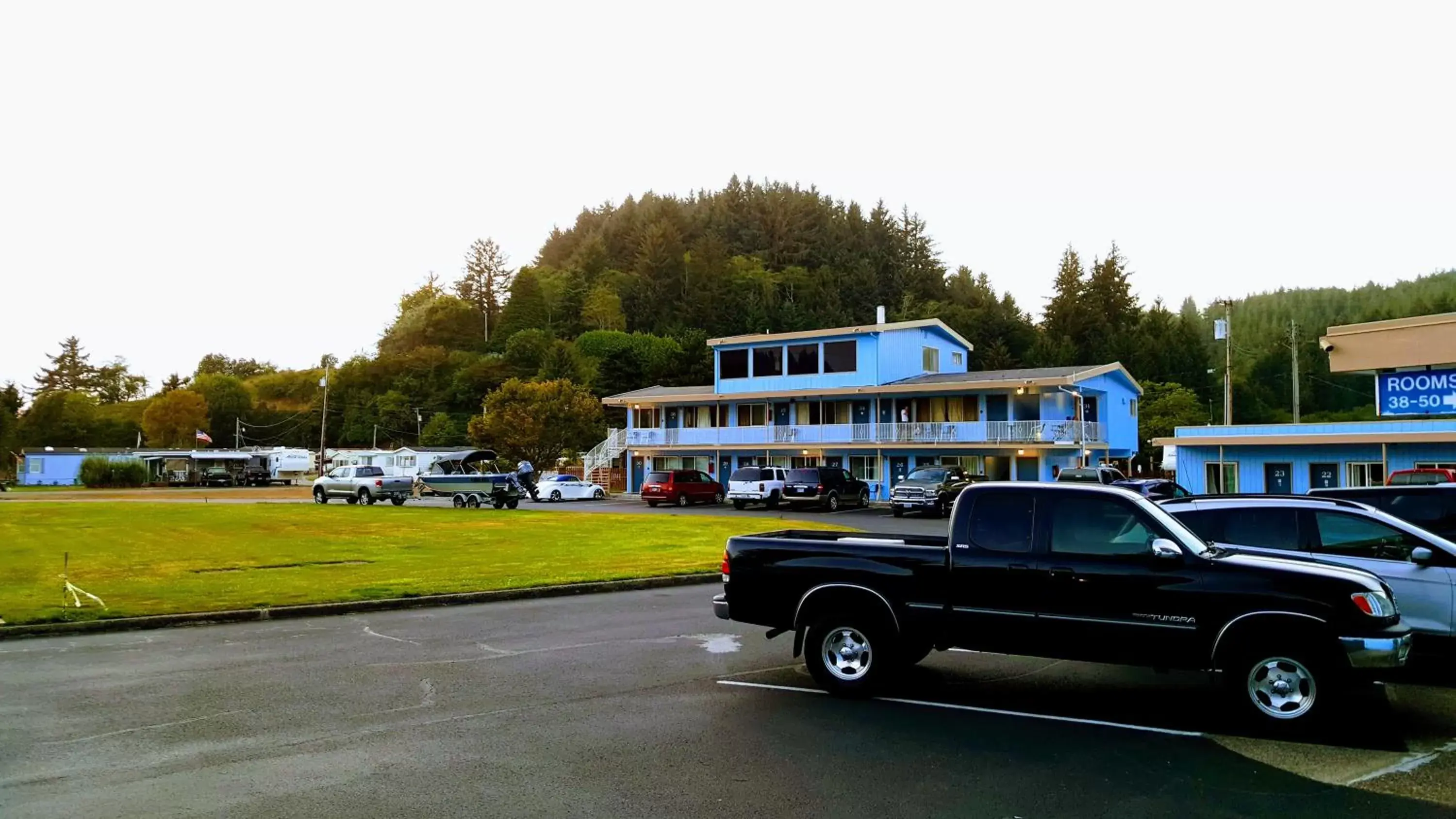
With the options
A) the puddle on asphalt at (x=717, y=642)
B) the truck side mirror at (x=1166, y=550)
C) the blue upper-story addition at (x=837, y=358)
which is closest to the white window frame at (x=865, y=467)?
the blue upper-story addition at (x=837, y=358)

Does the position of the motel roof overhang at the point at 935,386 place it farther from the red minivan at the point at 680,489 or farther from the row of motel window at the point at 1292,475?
the row of motel window at the point at 1292,475

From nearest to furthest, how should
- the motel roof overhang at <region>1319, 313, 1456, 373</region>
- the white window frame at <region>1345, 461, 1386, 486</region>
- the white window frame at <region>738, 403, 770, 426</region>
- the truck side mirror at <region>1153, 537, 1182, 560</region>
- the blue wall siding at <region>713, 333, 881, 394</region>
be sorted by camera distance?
the truck side mirror at <region>1153, 537, 1182, 560</region> → the motel roof overhang at <region>1319, 313, 1456, 373</region> → the white window frame at <region>1345, 461, 1386, 486</region> → the blue wall siding at <region>713, 333, 881, 394</region> → the white window frame at <region>738, 403, 770, 426</region>

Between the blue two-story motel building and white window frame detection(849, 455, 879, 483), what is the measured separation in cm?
6

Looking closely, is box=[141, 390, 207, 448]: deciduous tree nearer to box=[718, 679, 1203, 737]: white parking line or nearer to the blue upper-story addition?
the blue upper-story addition

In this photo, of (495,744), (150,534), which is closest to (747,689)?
(495,744)

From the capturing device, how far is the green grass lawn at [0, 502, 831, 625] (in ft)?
49.1

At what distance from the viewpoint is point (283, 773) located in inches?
252

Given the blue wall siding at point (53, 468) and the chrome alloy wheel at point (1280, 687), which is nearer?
the chrome alloy wheel at point (1280, 687)

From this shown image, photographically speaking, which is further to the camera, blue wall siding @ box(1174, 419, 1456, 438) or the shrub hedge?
the shrub hedge

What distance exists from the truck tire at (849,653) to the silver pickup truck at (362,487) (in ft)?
128

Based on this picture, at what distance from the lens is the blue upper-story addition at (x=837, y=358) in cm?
5112

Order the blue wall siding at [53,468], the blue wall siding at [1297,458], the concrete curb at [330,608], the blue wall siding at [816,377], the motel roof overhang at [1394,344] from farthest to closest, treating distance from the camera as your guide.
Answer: the blue wall siding at [53,468]
the blue wall siding at [816,377]
the blue wall siding at [1297,458]
the motel roof overhang at [1394,344]
the concrete curb at [330,608]

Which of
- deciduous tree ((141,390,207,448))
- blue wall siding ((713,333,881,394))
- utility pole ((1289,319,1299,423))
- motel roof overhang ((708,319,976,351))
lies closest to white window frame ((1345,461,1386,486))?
utility pole ((1289,319,1299,423))

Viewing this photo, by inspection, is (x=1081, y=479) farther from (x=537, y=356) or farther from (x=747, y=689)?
(x=537, y=356)
